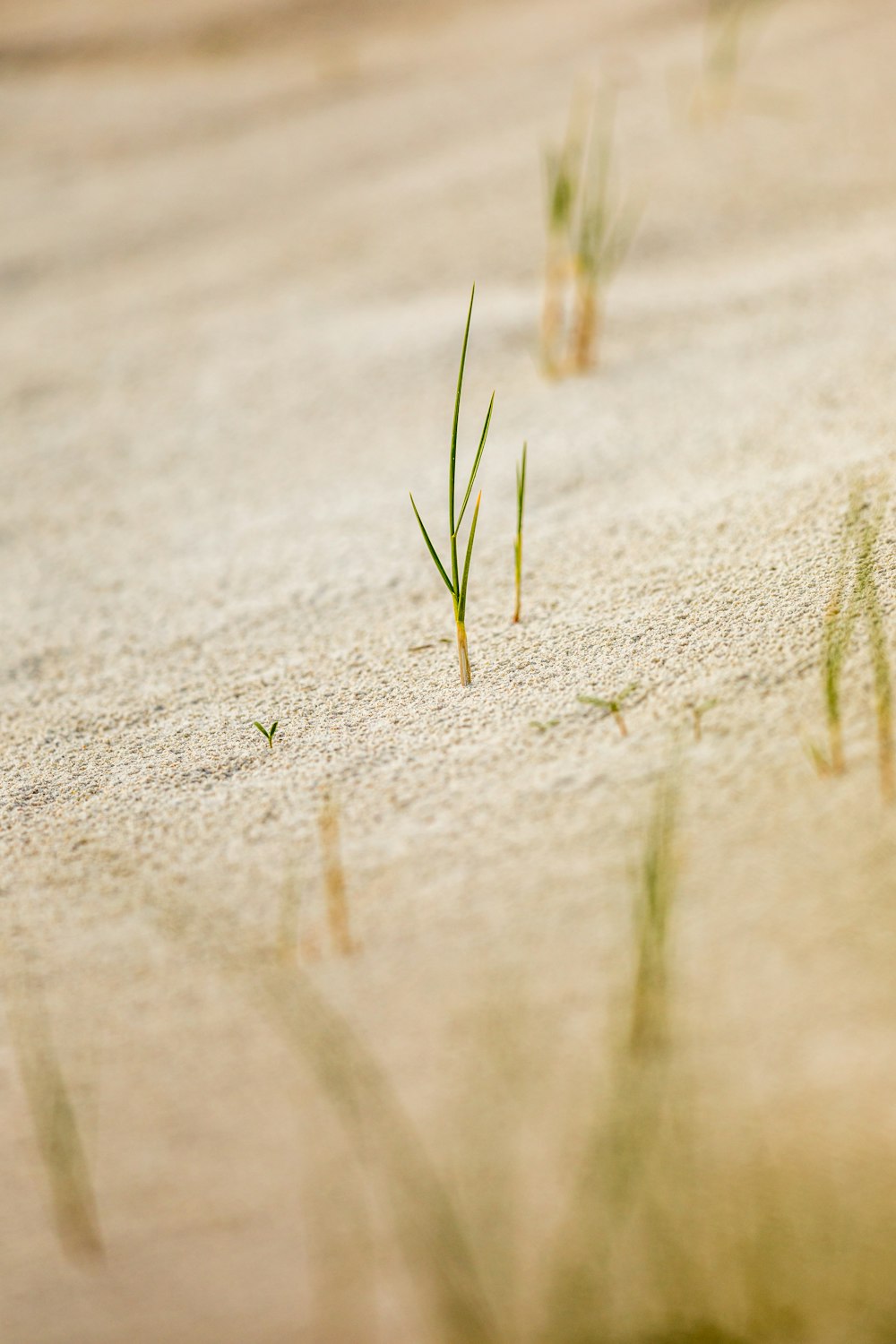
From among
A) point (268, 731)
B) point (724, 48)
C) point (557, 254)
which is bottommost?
point (268, 731)

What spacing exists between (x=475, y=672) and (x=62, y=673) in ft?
1.77

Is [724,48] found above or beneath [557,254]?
above

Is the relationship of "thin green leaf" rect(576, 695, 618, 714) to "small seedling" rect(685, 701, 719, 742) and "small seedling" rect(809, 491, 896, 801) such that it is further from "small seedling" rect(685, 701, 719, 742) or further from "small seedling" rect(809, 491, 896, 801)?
"small seedling" rect(809, 491, 896, 801)

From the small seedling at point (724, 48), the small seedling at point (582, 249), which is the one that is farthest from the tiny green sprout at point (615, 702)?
the small seedling at point (724, 48)

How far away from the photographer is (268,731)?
3.83ft

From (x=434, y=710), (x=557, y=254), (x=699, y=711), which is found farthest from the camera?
(x=557, y=254)

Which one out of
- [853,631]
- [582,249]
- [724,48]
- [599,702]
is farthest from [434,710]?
[724,48]

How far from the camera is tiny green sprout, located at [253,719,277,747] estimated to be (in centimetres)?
110

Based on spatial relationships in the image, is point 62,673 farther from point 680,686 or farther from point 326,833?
point 680,686

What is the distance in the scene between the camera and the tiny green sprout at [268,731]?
110cm

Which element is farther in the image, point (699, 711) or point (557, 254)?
point (557, 254)

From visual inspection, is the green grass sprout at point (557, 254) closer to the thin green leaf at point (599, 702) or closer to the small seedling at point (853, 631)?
the small seedling at point (853, 631)

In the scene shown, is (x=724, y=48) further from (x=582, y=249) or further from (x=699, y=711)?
(x=699, y=711)

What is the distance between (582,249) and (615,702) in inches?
37.1
